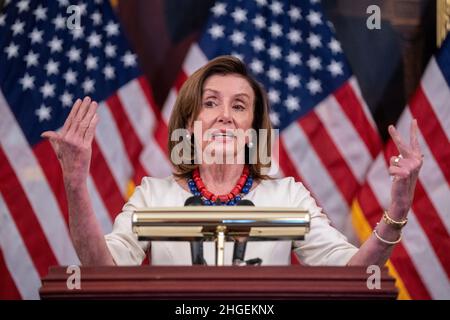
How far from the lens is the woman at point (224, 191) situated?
2.27 m

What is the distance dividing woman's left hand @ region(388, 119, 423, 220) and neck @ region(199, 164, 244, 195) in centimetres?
66

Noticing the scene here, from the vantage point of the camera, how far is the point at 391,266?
12.0 feet

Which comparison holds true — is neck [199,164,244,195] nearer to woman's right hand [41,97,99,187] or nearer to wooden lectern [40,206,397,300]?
woman's right hand [41,97,99,187]

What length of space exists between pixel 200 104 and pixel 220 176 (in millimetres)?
232

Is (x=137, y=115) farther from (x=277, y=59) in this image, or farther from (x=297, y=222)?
(x=297, y=222)

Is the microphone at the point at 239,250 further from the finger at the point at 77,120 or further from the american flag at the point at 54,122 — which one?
the american flag at the point at 54,122

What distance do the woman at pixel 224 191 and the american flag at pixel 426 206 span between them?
1012mm

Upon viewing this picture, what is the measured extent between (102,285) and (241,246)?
0.41 m

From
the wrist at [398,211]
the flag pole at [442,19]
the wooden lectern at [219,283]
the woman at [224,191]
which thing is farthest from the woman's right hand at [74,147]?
the flag pole at [442,19]

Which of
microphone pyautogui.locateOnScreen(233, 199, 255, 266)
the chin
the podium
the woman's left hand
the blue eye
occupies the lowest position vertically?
the podium

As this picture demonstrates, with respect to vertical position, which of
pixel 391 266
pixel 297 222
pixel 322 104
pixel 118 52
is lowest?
pixel 297 222

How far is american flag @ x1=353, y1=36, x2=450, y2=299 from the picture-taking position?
11.9ft

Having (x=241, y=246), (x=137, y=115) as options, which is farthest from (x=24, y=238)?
(x=241, y=246)

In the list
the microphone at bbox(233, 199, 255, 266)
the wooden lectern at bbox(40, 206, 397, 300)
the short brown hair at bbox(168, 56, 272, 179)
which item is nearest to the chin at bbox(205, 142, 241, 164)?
the short brown hair at bbox(168, 56, 272, 179)
